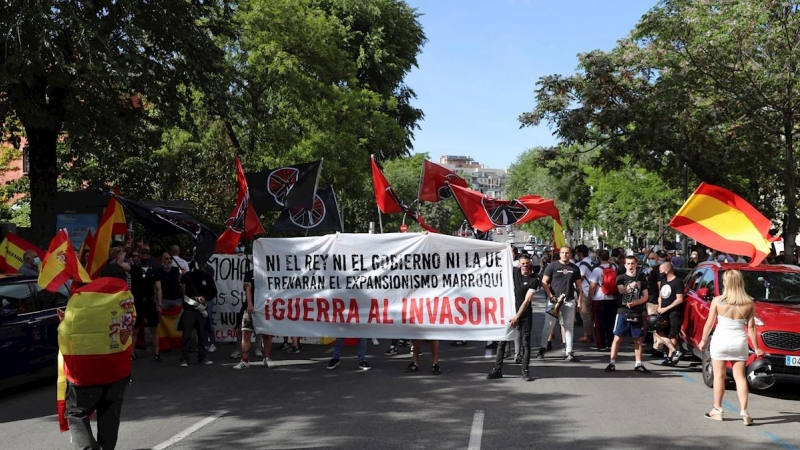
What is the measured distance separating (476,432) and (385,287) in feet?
14.4

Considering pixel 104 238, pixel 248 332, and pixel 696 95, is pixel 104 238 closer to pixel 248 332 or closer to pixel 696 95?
pixel 248 332

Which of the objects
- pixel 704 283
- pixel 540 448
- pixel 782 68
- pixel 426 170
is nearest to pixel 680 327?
pixel 704 283

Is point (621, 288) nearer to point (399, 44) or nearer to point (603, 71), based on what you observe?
point (603, 71)

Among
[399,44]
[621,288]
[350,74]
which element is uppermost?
[399,44]

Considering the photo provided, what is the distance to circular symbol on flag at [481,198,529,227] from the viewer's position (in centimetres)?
1373

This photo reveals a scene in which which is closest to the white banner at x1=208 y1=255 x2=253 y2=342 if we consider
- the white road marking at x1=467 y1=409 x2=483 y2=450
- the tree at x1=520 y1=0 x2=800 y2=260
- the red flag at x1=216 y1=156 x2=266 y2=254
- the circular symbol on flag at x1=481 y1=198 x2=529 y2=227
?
the red flag at x1=216 y1=156 x2=266 y2=254

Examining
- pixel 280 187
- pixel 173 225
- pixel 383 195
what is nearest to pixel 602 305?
pixel 383 195

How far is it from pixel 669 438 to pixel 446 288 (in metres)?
4.64

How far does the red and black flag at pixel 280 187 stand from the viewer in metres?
13.3

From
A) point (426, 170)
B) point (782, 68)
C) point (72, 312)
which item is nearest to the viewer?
point (72, 312)

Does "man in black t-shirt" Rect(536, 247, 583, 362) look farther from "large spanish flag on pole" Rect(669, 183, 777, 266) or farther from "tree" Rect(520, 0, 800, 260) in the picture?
"tree" Rect(520, 0, 800, 260)

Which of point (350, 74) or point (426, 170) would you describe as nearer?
point (426, 170)

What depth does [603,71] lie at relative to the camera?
2295 centimetres

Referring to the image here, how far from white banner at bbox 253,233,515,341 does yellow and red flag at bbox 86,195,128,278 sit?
2.25 meters
